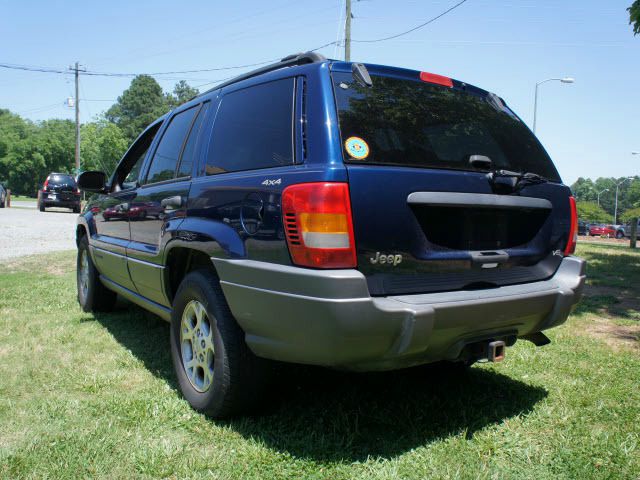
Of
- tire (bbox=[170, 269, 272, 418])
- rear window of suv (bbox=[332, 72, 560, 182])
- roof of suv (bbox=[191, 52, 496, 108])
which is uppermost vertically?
roof of suv (bbox=[191, 52, 496, 108])

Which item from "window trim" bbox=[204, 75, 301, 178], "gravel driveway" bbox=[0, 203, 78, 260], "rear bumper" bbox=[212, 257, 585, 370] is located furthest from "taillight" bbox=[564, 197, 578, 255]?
"gravel driveway" bbox=[0, 203, 78, 260]

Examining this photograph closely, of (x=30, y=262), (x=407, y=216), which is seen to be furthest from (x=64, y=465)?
(x=30, y=262)

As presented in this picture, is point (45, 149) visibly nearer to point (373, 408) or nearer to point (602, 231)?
point (602, 231)

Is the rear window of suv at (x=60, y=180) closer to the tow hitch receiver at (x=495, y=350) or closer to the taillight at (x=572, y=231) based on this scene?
the taillight at (x=572, y=231)

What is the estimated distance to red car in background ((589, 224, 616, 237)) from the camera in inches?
1831

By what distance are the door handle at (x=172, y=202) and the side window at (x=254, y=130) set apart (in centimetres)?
29

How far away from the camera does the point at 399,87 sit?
9.12 feet

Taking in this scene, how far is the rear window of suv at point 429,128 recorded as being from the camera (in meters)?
2.49

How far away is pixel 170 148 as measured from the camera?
3.90m

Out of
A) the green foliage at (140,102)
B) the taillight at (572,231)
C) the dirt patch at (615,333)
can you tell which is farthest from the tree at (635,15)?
the green foliage at (140,102)

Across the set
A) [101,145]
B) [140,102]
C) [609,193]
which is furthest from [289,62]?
[609,193]

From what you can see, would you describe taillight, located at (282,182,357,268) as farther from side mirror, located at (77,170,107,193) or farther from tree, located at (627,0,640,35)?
tree, located at (627,0,640,35)

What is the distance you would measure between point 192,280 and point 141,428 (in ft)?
2.70

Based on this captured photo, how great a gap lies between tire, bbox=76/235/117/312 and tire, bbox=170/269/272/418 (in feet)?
8.12
